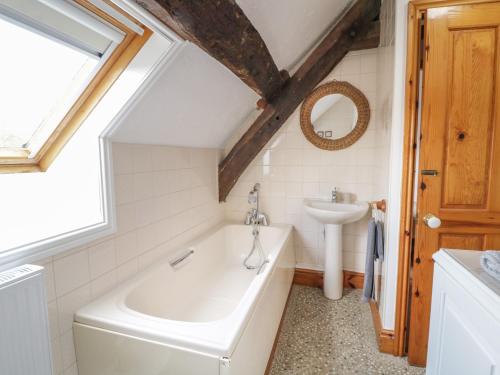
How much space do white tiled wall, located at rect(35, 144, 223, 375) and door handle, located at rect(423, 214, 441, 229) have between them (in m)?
1.74

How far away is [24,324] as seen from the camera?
3.16 feet

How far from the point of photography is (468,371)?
852mm

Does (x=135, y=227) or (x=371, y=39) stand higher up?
(x=371, y=39)

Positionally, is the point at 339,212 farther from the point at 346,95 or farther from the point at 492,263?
the point at 492,263

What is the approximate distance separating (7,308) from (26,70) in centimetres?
96

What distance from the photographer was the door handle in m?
1.65

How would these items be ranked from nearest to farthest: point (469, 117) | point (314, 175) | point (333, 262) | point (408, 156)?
1. point (469, 117)
2. point (408, 156)
3. point (333, 262)
4. point (314, 175)

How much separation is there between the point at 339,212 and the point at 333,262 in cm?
54

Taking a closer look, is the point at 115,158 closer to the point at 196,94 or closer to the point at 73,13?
the point at 196,94

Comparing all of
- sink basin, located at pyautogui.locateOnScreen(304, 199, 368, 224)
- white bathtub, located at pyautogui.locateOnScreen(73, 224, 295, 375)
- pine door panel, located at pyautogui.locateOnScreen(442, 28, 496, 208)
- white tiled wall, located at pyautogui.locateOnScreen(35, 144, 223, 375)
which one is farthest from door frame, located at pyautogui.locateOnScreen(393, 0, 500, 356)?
white tiled wall, located at pyautogui.locateOnScreen(35, 144, 223, 375)

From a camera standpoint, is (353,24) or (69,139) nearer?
(69,139)

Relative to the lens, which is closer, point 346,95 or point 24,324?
point 24,324

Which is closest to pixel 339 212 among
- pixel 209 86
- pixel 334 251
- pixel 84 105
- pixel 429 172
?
pixel 334 251

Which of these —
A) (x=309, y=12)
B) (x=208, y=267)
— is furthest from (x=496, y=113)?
(x=208, y=267)
